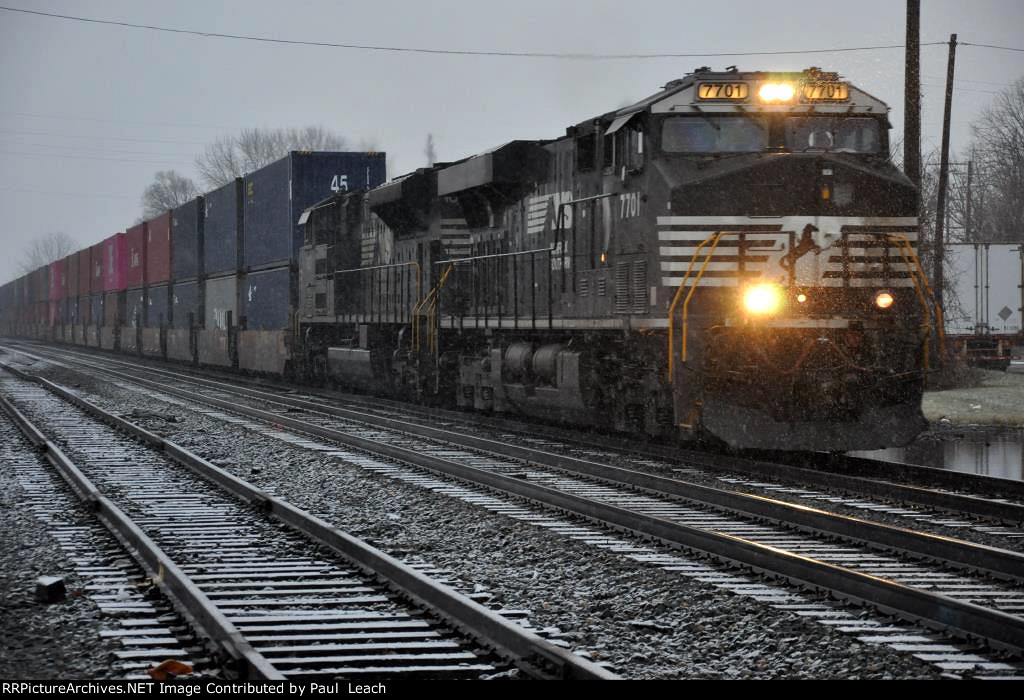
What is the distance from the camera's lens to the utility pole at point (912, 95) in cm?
1652

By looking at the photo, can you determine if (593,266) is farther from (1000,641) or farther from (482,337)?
(1000,641)

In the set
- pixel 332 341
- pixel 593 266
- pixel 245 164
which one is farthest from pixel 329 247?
pixel 245 164

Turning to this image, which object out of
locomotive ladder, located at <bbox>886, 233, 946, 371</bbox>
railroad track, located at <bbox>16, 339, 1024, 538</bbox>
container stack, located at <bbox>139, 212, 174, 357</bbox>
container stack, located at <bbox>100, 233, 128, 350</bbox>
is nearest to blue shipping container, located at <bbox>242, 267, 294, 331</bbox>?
container stack, located at <bbox>139, 212, 174, 357</bbox>

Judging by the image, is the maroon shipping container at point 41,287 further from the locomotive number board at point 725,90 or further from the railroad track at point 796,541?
the locomotive number board at point 725,90

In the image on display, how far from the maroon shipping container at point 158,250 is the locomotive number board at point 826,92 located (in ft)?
97.1

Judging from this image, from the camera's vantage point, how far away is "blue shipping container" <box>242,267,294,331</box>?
1017 inches

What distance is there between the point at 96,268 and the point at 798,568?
48364 mm

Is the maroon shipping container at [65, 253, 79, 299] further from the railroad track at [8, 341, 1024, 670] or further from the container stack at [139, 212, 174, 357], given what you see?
the railroad track at [8, 341, 1024, 670]

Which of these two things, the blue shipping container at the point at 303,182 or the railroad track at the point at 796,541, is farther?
the blue shipping container at the point at 303,182

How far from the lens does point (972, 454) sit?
12.9 m

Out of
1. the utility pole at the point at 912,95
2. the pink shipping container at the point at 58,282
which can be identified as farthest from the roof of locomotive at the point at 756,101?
the pink shipping container at the point at 58,282

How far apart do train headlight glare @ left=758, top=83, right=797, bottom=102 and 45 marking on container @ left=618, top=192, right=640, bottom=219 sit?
155cm

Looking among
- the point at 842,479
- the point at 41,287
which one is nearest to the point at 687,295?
the point at 842,479

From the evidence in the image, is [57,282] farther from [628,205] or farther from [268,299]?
[628,205]
